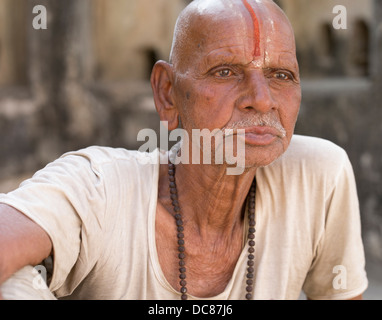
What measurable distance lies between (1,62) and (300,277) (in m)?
4.99

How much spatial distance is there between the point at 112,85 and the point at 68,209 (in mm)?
4645

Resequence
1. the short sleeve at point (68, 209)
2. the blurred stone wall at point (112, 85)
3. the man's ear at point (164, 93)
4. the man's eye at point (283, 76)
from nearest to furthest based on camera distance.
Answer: the short sleeve at point (68, 209) → the man's eye at point (283, 76) → the man's ear at point (164, 93) → the blurred stone wall at point (112, 85)

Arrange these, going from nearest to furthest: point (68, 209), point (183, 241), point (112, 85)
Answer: point (68, 209), point (183, 241), point (112, 85)

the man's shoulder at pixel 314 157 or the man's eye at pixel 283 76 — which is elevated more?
the man's eye at pixel 283 76

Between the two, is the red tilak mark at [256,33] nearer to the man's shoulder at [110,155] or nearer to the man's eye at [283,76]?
the man's eye at [283,76]

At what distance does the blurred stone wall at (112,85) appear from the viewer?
5598 mm

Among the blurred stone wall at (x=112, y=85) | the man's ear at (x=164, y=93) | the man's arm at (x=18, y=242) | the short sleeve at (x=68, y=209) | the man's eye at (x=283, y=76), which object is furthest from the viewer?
the blurred stone wall at (x=112, y=85)

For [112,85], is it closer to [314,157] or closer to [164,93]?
[164,93]

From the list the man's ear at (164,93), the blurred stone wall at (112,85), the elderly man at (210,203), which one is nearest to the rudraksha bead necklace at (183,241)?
the elderly man at (210,203)

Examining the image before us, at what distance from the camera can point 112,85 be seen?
653cm

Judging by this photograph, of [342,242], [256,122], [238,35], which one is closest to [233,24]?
[238,35]

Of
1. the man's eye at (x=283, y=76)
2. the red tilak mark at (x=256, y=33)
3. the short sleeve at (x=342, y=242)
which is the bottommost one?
the short sleeve at (x=342, y=242)

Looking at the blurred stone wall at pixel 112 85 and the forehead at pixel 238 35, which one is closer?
the forehead at pixel 238 35

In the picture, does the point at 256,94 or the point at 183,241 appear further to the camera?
the point at 183,241
